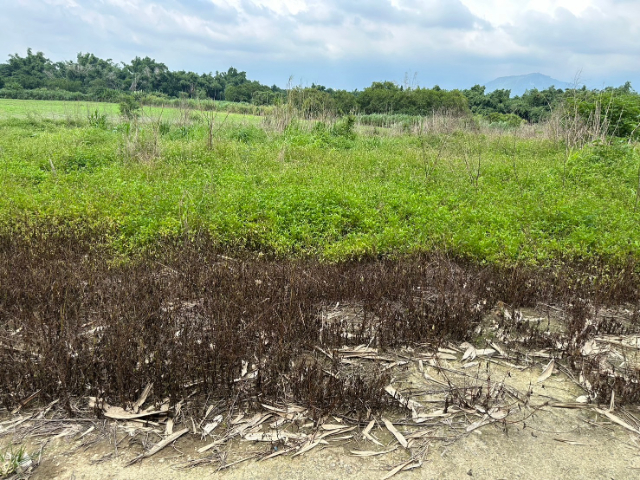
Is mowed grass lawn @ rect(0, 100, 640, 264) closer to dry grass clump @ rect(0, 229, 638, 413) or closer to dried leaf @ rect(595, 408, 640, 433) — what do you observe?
dry grass clump @ rect(0, 229, 638, 413)

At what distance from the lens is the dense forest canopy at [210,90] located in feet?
123

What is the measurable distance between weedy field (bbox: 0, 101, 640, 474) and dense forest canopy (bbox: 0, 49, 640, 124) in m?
21.9

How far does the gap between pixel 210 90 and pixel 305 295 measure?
4679 centimetres

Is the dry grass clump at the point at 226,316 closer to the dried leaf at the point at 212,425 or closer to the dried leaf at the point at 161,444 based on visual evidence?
the dried leaf at the point at 212,425

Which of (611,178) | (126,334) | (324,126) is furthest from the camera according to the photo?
(324,126)

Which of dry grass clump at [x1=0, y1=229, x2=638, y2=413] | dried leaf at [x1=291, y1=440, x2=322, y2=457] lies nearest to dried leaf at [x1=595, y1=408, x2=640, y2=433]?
dry grass clump at [x1=0, y1=229, x2=638, y2=413]

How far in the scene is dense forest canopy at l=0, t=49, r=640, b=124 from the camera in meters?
37.5

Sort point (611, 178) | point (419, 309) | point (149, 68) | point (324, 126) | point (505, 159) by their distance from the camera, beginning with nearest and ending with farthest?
point (419, 309) < point (611, 178) < point (505, 159) < point (324, 126) < point (149, 68)

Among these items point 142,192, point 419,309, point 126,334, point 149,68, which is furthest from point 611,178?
point 149,68

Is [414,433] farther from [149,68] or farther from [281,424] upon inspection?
[149,68]

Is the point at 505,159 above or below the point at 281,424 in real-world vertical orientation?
above

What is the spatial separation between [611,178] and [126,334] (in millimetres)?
10225

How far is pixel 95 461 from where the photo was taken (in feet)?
9.25

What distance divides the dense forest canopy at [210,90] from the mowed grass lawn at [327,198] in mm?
18783
